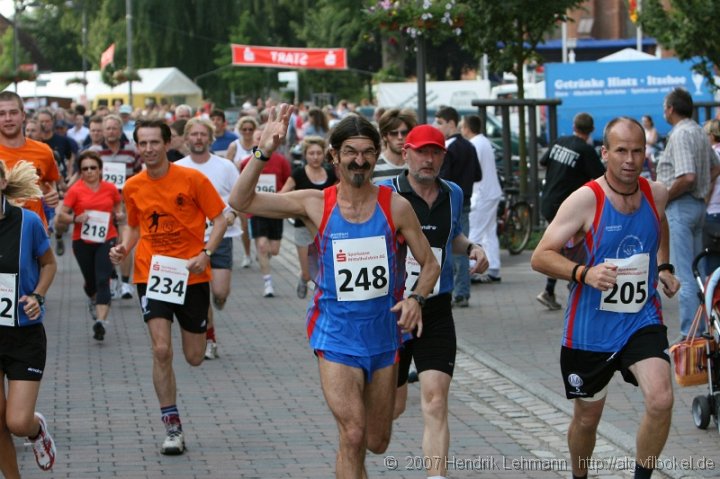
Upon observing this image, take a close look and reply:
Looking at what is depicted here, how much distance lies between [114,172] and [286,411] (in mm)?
7393

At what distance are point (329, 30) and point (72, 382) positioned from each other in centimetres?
5388

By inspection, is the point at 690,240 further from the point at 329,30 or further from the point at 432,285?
the point at 329,30

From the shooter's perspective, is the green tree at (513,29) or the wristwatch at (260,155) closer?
the wristwatch at (260,155)

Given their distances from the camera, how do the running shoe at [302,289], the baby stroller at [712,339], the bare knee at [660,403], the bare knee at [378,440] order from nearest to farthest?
the bare knee at [660,403]
the bare knee at [378,440]
the baby stroller at [712,339]
the running shoe at [302,289]

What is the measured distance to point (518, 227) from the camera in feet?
63.6

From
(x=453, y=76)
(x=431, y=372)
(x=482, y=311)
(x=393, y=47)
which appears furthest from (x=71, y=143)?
(x=453, y=76)

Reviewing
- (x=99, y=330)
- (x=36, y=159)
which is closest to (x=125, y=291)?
(x=99, y=330)

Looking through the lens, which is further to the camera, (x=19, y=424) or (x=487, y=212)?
(x=487, y=212)

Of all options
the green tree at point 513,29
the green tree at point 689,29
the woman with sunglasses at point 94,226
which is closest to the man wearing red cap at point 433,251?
the woman with sunglasses at point 94,226

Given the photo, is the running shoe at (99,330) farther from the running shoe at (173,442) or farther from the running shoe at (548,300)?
the running shoe at (173,442)

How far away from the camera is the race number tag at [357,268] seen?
617 centimetres

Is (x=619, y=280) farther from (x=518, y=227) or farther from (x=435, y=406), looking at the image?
(x=518, y=227)

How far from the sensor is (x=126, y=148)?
55.2 feet

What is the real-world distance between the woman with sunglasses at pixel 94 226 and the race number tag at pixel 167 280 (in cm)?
414
